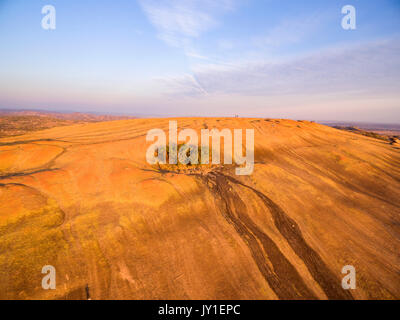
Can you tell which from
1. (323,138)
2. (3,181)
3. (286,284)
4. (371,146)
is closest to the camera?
(286,284)
